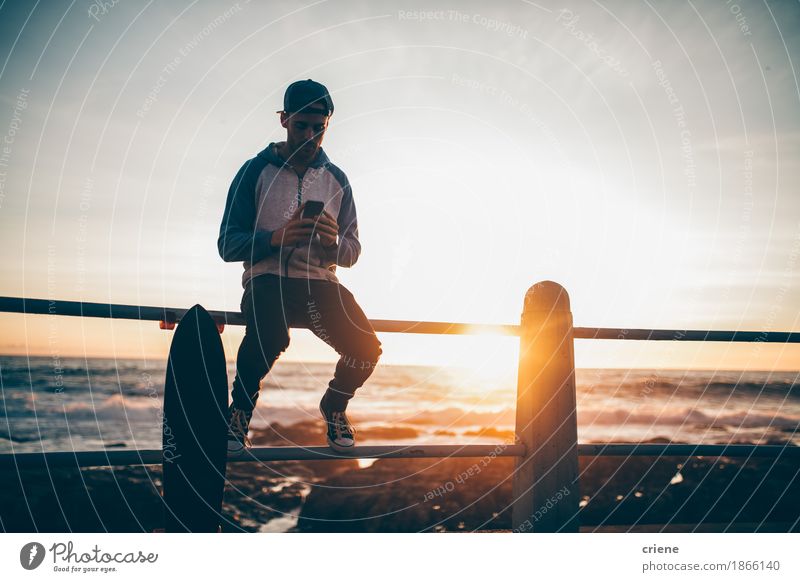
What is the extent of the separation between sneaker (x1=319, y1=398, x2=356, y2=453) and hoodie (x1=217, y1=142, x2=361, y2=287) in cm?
79

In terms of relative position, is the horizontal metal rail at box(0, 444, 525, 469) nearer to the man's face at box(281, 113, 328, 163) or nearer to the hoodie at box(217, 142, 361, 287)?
the hoodie at box(217, 142, 361, 287)

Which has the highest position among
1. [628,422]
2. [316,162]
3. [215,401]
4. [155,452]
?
[316,162]

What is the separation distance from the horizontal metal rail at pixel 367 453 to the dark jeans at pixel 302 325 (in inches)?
17.1

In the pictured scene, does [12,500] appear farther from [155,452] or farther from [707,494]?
[707,494]

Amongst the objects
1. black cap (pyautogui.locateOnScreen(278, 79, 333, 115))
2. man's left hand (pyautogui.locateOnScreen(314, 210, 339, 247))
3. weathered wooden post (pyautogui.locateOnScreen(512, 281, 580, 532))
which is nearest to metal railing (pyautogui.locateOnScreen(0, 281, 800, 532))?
weathered wooden post (pyautogui.locateOnScreen(512, 281, 580, 532))

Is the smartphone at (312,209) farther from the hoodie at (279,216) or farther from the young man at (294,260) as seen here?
the hoodie at (279,216)

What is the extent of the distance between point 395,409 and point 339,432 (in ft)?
83.4

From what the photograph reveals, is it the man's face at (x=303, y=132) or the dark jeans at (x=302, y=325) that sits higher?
the man's face at (x=303, y=132)

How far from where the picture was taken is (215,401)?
2.64 m

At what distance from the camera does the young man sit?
2.78 m

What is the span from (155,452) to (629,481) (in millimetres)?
11113

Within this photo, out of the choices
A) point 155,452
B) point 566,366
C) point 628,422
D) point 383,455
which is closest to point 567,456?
point 566,366

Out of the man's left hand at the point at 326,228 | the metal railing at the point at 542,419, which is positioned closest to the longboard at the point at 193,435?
the metal railing at the point at 542,419
